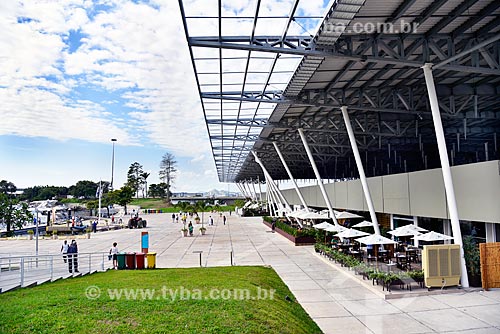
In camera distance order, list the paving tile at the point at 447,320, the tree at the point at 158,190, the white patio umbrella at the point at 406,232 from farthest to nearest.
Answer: the tree at the point at 158,190
the white patio umbrella at the point at 406,232
the paving tile at the point at 447,320

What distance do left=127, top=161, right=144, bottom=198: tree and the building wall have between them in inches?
5630

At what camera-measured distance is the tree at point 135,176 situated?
16300 centimetres

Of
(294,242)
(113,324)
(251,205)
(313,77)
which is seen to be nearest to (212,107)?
(313,77)

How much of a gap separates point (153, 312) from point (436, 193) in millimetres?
15382

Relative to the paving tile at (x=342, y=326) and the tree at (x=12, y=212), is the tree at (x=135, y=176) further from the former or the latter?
the paving tile at (x=342, y=326)

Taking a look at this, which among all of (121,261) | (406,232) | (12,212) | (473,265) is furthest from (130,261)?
(12,212)

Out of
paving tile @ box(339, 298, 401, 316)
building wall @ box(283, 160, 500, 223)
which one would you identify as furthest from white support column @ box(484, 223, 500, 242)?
paving tile @ box(339, 298, 401, 316)

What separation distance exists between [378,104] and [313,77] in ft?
16.3

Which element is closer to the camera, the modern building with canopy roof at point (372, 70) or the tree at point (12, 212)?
the modern building with canopy roof at point (372, 70)

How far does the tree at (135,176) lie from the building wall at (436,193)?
469 feet

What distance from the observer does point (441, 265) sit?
50.5 ft

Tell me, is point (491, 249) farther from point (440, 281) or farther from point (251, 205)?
point (251, 205)

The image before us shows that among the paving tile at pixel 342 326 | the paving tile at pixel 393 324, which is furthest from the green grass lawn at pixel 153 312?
the paving tile at pixel 393 324

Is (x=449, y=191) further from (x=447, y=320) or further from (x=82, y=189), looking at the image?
(x=82, y=189)
